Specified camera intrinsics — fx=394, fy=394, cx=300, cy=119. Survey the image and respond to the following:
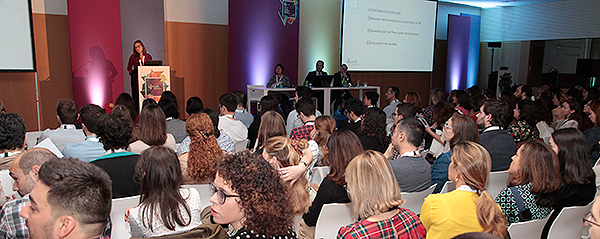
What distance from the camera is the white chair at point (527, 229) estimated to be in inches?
89.0

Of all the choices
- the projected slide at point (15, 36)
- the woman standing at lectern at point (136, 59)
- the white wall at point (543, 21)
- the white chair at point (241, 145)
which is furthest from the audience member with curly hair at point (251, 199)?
the white wall at point (543, 21)

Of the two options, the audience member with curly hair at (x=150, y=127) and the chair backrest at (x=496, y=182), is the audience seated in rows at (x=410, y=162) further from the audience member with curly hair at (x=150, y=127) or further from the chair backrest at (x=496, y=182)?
the audience member with curly hair at (x=150, y=127)

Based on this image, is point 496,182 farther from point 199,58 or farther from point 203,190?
point 199,58

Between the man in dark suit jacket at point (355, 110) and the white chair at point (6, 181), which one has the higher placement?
the man in dark suit jacket at point (355, 110)

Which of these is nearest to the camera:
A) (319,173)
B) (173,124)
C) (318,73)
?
(319,173)

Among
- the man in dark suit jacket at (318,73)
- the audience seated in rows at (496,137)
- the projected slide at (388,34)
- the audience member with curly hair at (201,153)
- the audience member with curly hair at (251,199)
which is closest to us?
the audience member with curly hair at (251,199)

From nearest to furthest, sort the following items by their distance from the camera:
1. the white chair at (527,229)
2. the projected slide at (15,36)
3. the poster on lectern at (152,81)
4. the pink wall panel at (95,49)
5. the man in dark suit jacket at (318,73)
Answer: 1. the white chair at (527,229)
2. the projected slide at (15,36)
3. the poster on lectern at (152,81)
4. the pink wall panel at (95,49)
5. the man in dark suit jacket at (318,73)

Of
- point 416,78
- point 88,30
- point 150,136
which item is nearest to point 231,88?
point 88,30

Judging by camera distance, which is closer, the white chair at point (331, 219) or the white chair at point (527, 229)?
the white chair at point (527, 229)

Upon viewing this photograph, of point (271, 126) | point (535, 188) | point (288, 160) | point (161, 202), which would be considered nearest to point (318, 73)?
point (271, 126)

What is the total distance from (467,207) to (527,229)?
556 millimetres

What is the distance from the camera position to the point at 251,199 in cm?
142

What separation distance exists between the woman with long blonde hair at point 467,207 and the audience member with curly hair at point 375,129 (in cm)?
177

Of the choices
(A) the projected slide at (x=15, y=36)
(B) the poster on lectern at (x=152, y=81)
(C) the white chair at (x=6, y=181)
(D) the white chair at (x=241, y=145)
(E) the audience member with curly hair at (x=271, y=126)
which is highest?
(A) the projected slide at (x=15, y=36)
